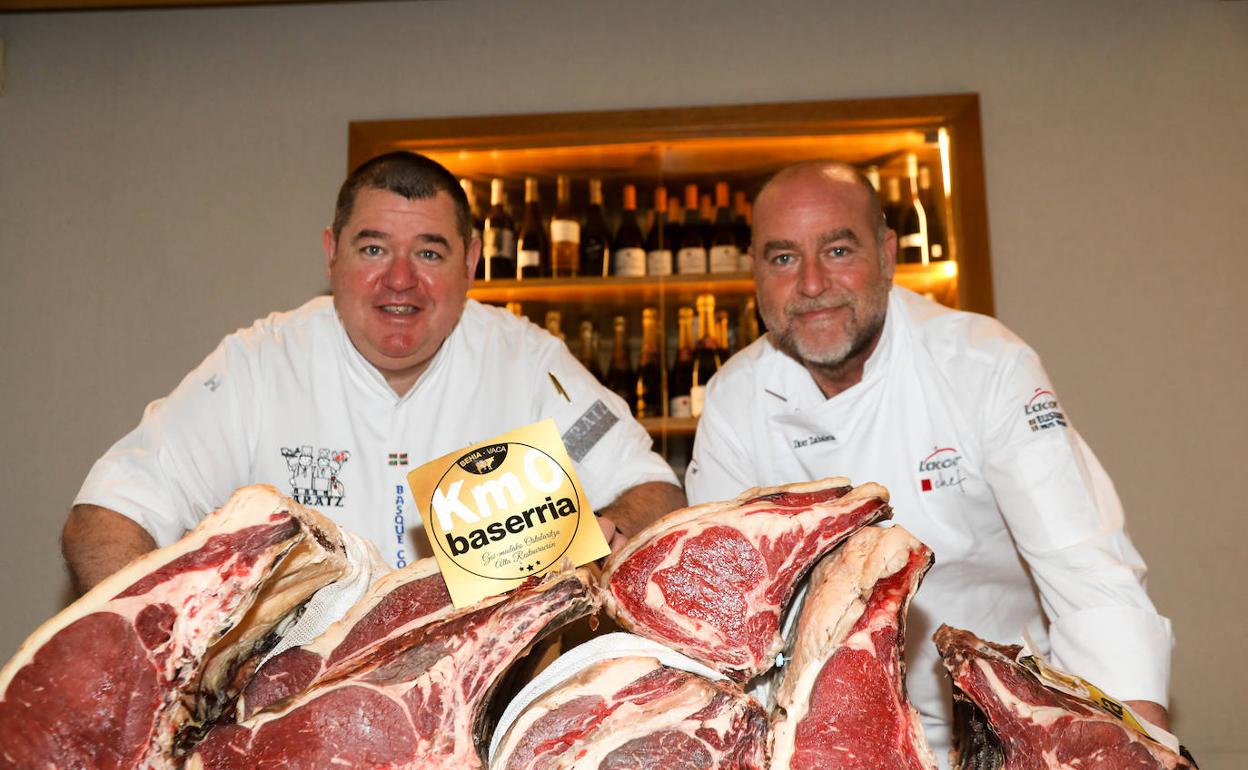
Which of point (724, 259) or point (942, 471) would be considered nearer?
point (942, 471)

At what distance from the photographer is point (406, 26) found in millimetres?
3197

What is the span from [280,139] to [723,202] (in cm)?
142

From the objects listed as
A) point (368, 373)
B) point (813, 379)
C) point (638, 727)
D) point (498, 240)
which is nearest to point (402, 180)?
point (368, 373)

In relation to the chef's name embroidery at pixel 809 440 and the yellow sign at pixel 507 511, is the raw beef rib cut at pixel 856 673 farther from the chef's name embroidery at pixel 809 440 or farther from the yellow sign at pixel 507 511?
the chef's name embroidery at pixel 809 440

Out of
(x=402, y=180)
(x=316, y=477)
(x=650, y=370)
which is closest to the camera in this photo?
(x=402, y=180)

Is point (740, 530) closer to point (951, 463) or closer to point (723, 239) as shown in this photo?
point (951, 463)

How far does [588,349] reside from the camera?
3260 millimetres

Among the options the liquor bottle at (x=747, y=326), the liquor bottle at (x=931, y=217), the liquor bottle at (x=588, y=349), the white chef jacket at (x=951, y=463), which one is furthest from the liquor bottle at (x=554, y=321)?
the white chef jacket at (x=951, y=463)

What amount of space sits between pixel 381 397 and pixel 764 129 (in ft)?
5.42

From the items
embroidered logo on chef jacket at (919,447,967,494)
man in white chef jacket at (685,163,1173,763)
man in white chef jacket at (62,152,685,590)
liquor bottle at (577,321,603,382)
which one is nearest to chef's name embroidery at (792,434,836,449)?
man in white chef jacket at (685,163,1173,763)

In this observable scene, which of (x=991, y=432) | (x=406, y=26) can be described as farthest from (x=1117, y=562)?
(x=406, y=26)

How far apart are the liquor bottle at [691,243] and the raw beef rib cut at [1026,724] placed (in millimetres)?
2360

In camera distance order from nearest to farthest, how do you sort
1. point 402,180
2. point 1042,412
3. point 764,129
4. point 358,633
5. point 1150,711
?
1. point 358,633
2. point 1150,711
3. point 1042,412
4. point 402,180
5. point 764,129

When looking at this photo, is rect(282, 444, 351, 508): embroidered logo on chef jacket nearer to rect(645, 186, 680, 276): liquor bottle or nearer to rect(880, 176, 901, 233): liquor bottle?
rect(645, 186, 680, 276): liquor bottle
